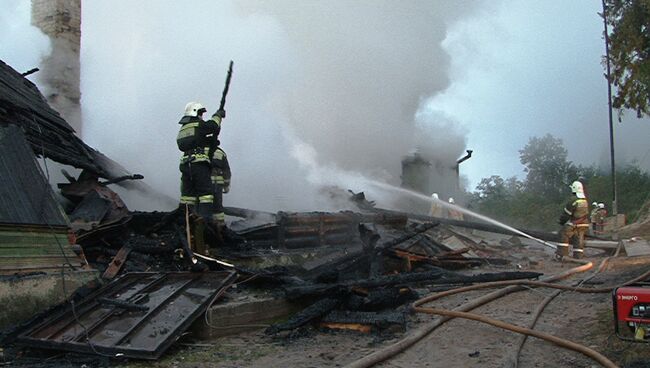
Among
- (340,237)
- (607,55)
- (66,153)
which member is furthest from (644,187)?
(66,153)

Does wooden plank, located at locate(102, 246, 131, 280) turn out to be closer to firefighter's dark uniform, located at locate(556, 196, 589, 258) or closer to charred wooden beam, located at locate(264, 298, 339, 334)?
charred wooden beam, located at locate(264, 298, 339, 334)

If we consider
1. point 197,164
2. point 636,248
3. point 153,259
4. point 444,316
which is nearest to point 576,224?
point 636,248

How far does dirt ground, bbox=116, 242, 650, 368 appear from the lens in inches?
134

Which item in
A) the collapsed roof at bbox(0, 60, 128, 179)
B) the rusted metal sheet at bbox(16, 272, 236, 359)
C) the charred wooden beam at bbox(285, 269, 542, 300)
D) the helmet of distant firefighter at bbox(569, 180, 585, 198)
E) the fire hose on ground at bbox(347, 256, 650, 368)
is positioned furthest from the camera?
the helmet of distant firefighter at bbox(569, 180, 585, 198)

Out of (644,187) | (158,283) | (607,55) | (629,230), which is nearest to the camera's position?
(158,283)

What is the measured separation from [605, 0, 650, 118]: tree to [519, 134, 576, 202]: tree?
70.5ft

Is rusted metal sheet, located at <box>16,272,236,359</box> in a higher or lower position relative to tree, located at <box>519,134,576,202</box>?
lower

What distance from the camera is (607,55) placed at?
19.3 m

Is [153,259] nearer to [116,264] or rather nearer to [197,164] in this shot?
[116,264]

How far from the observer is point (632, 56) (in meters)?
18.0

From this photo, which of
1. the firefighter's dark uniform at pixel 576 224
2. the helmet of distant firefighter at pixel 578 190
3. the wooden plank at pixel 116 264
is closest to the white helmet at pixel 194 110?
the wooden plank at pixel 116 264

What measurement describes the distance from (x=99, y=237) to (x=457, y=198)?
17115mm

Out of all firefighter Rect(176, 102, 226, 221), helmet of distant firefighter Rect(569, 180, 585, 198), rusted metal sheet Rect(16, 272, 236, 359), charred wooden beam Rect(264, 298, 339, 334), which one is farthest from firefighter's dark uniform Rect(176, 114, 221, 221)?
helmet of distant firefighter Rect(569, 180, 585, 198)

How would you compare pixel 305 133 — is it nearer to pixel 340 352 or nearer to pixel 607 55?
pixel 340 352
